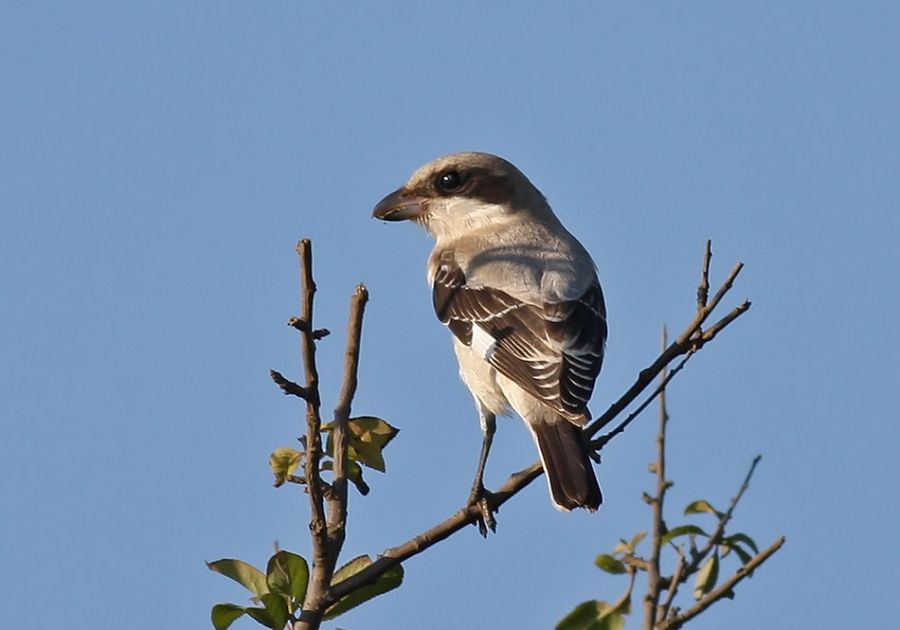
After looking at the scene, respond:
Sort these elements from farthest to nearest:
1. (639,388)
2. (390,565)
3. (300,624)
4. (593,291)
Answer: (593,291) < (639,388) < (390,565) < (300,624)

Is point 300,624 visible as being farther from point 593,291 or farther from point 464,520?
point 593,291

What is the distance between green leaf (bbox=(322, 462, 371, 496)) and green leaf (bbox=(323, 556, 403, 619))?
0.17m

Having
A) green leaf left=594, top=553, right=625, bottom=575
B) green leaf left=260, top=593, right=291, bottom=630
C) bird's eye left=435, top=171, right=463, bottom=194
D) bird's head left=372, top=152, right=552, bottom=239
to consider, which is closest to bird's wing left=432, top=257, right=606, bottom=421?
bird's head left=372, top=152, right=552, bottom=239

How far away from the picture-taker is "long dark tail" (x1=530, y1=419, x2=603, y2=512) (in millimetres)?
4262

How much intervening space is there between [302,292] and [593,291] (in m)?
2.64

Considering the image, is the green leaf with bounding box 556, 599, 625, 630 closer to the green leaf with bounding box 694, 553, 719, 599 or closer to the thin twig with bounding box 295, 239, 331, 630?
the green leaf with bounding box 694, 553, 719, 599

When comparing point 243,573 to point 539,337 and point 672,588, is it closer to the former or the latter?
point 672,588

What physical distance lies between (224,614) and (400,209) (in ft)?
11.6

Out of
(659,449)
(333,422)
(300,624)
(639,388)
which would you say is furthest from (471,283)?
(300,624)

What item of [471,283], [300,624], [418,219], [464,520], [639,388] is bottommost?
[300,624]

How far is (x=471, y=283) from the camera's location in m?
5.50

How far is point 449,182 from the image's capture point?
6266 millimetres

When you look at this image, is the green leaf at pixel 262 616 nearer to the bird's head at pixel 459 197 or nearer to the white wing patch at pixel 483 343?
the white wing patch at pixel 483 343

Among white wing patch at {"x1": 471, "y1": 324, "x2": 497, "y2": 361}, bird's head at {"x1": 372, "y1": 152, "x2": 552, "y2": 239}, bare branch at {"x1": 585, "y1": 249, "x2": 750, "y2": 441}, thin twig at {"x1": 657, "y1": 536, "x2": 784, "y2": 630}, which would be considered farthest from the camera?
bird's head at {"x1": 372, "y1": 152, "x2": 552, "y2": 239}
